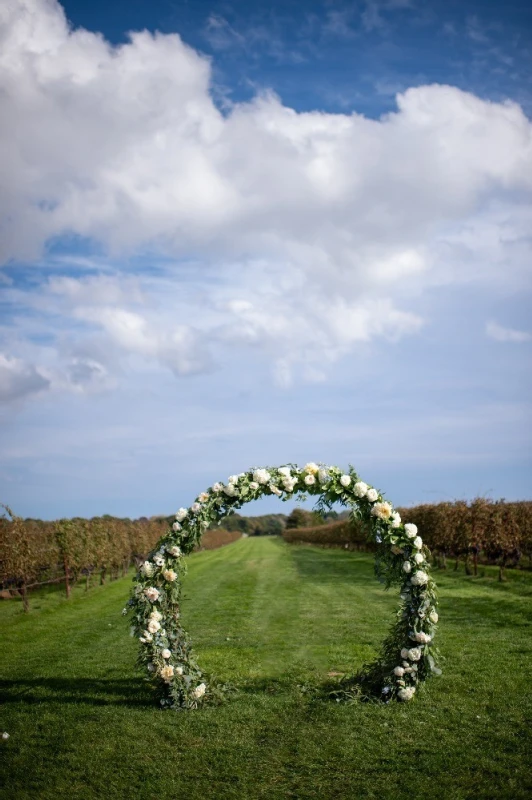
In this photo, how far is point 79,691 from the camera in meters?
10.5

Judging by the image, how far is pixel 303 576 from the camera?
30.7 metres

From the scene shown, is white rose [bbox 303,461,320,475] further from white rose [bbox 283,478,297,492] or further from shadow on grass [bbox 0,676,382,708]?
shadow on grass [bbox 0,676,382,708]

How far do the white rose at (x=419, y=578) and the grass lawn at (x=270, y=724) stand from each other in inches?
68.5

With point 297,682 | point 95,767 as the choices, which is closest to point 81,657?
point 297,682

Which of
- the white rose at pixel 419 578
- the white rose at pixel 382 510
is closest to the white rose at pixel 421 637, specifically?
the white rose at pixel 419 578

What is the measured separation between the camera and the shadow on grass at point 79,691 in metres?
9.91

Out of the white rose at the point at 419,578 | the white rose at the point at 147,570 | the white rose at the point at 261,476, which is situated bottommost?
the white rose at the point at 419,578

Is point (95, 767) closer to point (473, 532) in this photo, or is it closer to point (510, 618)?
point (510, 618)

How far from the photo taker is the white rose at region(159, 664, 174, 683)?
30.0ft

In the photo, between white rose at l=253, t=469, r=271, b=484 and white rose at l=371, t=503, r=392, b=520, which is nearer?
white rose at l=371, t=503, r=392, b=520

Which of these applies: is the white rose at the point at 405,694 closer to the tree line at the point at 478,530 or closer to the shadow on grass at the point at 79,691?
the shadow on grass at the point at 79,691

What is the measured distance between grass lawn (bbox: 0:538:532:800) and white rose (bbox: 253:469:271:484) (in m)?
3.43

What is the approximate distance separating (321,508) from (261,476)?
3.76 feet

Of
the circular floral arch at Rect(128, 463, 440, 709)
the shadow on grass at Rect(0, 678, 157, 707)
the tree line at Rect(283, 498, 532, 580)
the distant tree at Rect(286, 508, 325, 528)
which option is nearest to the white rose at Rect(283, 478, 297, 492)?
the circular floral arch at Rect(128, 463, 440, 709)
